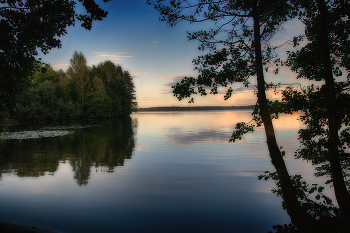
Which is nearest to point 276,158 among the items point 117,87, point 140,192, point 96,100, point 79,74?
point 140,192

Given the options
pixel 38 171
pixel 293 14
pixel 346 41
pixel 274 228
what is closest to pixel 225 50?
pixel 293 14

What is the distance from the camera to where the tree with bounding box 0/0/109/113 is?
6000 mm

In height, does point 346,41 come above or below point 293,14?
below

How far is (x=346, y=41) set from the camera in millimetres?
5934

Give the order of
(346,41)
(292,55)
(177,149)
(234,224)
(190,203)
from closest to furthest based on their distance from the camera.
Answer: (346,41) → (292,55) → (234,224) → (190,203) → (177,149)

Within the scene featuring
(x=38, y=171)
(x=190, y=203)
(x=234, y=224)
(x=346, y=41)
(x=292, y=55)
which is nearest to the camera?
(x=346, y=41)

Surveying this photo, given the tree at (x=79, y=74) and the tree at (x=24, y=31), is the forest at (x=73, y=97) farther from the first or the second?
the tree at (x=24, y=31)

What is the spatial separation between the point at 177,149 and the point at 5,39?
597 inches

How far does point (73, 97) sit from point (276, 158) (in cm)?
7007

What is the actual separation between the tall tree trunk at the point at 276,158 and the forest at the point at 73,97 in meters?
48.6

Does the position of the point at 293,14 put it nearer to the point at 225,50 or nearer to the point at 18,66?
the point at 225,50

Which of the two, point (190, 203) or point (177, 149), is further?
point (177, 149)

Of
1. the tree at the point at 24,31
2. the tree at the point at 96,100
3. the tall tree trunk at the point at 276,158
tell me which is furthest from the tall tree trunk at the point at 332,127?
the tree at the point at 96,100

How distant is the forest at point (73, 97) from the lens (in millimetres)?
53256
